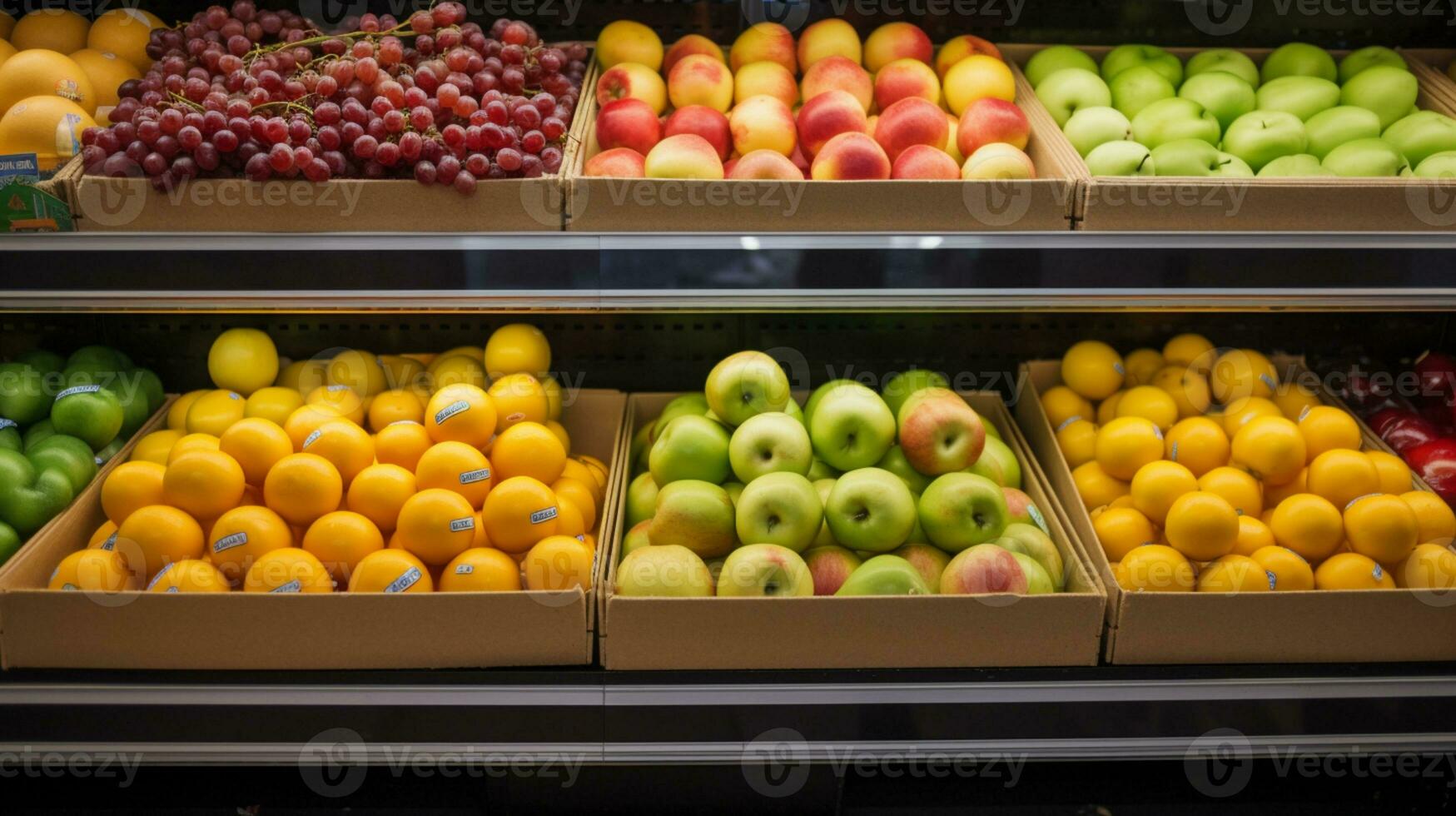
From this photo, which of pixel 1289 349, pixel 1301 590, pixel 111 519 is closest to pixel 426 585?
pixel 111 519

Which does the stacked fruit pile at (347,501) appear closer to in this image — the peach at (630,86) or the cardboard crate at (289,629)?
the cardboard crate at (289,629)

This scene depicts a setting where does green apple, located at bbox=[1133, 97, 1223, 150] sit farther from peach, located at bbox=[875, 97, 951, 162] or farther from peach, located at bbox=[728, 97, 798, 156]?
peach, located at bbox=[728, 97, 798, 156]

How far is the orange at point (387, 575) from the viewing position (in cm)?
146

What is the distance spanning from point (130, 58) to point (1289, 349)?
2.16 m

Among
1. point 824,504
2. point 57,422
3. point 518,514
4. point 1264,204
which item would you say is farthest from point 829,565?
point 57,422

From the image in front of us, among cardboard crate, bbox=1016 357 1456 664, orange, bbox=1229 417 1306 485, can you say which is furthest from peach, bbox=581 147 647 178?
orange, bbox=1229 417 1306 485

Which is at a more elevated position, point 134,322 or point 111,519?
point 134,322

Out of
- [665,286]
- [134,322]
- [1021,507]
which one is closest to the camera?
[665,286]

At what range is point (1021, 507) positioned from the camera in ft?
5.48

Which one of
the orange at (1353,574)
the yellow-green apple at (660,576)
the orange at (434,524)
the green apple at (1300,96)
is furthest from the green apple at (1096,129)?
the orange at (434,524)

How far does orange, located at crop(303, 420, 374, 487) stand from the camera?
5.20ft

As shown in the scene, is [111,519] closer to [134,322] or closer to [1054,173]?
[134,322]

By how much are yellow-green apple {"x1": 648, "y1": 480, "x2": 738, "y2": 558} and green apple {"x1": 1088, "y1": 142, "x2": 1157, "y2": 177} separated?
75cm

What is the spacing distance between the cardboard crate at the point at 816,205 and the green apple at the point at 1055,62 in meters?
0.45
